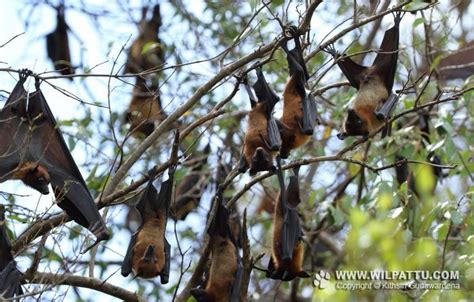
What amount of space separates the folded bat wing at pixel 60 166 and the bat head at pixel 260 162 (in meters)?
1.31

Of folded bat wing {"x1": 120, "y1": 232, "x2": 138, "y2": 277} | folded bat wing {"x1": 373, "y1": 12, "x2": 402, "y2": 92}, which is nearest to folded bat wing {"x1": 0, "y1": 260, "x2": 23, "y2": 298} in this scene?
folded bat wing {"x1": 120, "y1": 232, "x2": 138, "y2": 277}

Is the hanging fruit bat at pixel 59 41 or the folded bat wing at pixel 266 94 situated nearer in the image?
the folded bat wing at pixel 266 94

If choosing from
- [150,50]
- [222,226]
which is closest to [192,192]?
[150,50]

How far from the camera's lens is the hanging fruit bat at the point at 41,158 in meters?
8.10

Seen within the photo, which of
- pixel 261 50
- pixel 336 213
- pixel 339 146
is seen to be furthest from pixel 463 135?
pixel 261 50

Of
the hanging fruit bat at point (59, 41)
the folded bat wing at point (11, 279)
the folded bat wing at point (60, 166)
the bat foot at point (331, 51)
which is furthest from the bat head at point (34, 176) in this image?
the hanging fruit bat at point (59, 41)

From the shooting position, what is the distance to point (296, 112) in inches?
337

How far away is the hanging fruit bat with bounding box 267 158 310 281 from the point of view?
8711 millimetres

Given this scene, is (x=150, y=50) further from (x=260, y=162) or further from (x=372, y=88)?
(x=260, y=162)

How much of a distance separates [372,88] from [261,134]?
140 centimetres

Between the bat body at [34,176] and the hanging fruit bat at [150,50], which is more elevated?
the hanging fruit bat at [150,50]

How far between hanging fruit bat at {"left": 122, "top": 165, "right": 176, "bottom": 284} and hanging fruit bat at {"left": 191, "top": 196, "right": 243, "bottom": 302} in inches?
17.9

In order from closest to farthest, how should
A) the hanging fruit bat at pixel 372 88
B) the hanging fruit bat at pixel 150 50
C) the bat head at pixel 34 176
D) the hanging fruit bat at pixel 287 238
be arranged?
the bat head at pixel 34 176 < the hanging fruit bat at pixel 287 238 < the hanging fruit bat at pixel 372 88 < the hanging fruit bat at pixel 150 50

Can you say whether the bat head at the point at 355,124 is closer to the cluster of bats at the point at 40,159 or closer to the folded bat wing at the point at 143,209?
the folded bat wing at the point at 143,209
